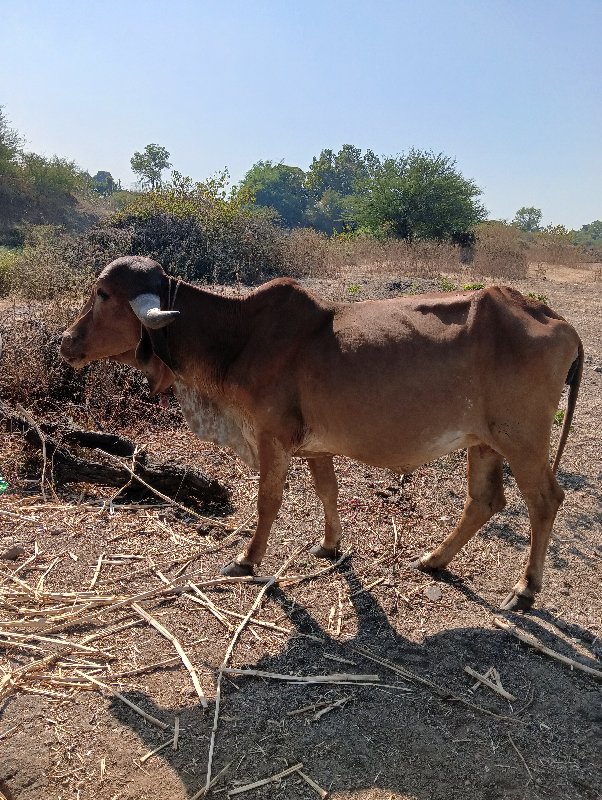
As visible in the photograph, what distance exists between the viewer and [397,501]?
5477 mm

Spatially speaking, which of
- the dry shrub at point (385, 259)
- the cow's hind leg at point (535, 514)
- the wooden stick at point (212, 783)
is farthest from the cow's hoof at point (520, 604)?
the dry shrub at point (385, 259)

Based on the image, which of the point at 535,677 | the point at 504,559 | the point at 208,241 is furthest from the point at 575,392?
the point at 208,241

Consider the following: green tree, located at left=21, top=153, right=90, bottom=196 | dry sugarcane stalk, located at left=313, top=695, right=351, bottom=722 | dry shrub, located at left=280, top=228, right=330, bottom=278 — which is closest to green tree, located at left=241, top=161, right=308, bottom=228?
green tree, located at left=21, top=153, right=90, bottom=196

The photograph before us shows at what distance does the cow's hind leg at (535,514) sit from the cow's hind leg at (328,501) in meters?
1.16

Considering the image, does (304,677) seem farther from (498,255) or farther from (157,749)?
(498,255)

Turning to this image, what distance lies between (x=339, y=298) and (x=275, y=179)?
68.3 meters

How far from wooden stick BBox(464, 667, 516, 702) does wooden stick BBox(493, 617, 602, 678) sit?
44cm

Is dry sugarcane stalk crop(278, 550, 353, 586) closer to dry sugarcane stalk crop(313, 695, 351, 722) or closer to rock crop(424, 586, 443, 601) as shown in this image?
rock crop(424, 586, 443, 601)

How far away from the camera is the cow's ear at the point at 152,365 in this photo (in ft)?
13.5

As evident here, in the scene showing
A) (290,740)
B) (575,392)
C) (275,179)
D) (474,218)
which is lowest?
(290,740)

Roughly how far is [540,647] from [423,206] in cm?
2801

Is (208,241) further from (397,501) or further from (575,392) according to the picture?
(575,392)

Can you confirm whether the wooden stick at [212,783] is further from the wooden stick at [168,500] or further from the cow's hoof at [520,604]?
the wooden stick at [168,500]

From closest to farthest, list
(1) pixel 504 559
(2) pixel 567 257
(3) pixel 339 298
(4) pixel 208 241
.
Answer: (1) pixel 504 559, (3) pixel 339 298, (4) pixel 208 241, (2) pixel 567 257
